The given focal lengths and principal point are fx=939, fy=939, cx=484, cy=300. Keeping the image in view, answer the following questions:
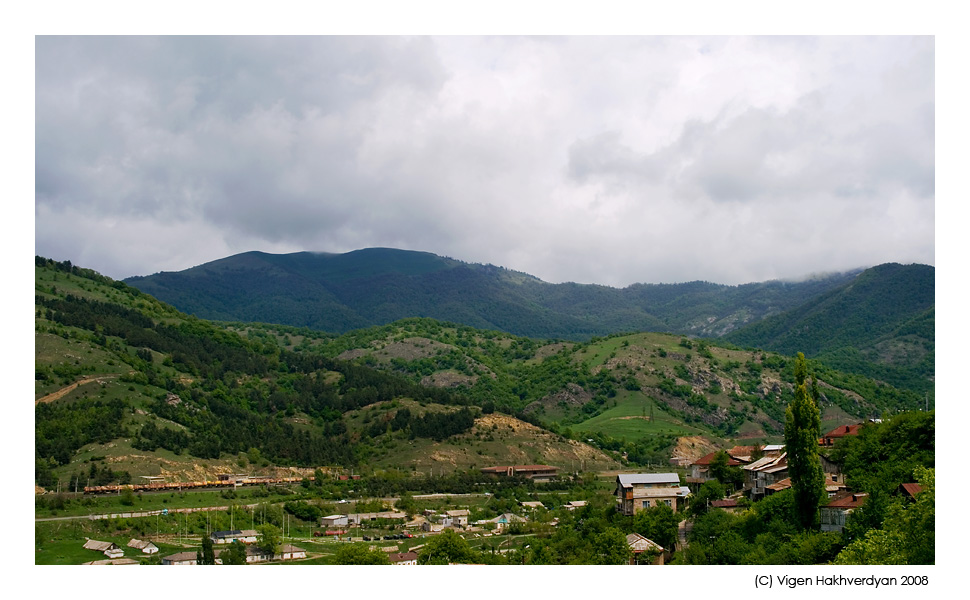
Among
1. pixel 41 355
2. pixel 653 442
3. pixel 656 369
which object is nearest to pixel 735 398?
pixel 656 369

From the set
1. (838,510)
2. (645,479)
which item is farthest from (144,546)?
(838,510)

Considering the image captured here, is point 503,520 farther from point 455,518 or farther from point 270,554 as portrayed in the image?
point 270,554

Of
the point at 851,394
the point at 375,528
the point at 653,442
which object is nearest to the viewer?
the point at 375,528

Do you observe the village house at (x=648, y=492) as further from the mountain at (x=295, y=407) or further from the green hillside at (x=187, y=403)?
the green hillside at (x=187, y=403)

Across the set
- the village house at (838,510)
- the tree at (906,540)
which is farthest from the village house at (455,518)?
the tree at (906,540)

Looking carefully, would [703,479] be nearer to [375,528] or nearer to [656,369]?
[375,528]

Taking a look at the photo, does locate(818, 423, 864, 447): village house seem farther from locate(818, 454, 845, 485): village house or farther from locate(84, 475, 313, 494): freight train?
locate(84, 475, 313, 494): freight train

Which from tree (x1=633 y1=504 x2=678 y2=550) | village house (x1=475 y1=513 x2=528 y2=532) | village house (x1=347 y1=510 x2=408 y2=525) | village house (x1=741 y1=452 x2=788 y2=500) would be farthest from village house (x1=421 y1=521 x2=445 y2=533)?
village house (x1=741 y1=452 x2=788 y2=500)
